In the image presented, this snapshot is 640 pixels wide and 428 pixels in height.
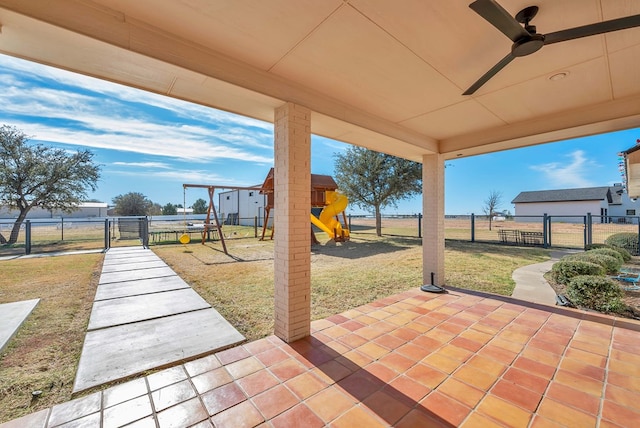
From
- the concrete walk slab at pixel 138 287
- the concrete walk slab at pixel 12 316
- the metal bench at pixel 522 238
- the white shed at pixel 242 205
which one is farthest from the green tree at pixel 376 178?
the concrete walk slab at pixel 12 316

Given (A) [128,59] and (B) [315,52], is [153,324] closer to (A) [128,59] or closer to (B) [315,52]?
(A) [128,59]

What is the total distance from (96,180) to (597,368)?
695 inches

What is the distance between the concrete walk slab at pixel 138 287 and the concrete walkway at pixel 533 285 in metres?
5.74

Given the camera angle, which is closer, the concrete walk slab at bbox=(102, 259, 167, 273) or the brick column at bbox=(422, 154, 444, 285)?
the brick column at bbox=(422, 154, 444, 285)

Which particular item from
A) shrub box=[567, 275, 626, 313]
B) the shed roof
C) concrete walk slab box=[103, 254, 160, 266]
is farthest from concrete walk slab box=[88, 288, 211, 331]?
the shed roof

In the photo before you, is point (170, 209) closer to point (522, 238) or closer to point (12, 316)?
point (12, 316)

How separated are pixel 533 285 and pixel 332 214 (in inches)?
306

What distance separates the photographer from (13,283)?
4.67 meters

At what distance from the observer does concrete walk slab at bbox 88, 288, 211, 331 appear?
3193 mm

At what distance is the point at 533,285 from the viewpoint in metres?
4.77

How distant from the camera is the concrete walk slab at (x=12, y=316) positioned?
2705mm

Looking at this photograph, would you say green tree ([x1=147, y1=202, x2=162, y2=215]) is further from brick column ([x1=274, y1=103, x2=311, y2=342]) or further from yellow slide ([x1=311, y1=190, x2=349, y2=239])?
brick column ([x1=274, y1=103, x2=311, y2=342])

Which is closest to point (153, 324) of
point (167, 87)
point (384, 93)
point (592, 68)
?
point (167, 87)

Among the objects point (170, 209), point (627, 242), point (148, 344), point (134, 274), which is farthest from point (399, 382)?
point (170, 209)
